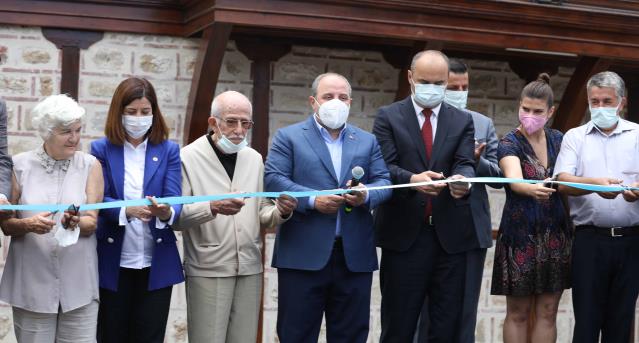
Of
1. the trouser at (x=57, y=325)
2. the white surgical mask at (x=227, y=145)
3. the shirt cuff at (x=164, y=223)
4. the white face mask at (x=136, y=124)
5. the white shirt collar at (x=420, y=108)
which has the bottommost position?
the trouser at (x=57, y=325)

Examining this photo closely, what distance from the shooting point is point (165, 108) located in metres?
8.32

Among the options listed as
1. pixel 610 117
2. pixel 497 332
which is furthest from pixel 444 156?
pixel 497 332

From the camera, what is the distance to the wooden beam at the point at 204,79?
25.7 ft

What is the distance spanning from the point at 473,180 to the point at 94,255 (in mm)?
1984

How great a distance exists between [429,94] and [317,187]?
80cm

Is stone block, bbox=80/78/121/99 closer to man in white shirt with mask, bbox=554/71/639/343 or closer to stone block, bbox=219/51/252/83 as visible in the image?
stone block, bbox=219/51/252/83

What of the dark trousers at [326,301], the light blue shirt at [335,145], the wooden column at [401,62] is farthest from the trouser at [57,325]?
the wooden column at [401,62]

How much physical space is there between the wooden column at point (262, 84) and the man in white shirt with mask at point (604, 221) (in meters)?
2.80

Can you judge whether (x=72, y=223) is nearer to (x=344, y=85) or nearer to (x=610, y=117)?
(x=344, y=85)

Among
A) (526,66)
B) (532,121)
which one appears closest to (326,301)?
(532,121)

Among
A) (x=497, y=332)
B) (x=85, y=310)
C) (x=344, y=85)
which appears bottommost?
(x=497, y=332)

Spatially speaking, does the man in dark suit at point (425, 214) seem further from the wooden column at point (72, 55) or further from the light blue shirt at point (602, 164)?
the wooden column at point (72, 55)

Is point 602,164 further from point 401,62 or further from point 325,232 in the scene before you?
point 401,62

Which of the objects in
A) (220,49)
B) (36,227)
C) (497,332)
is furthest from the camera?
(497,332)
